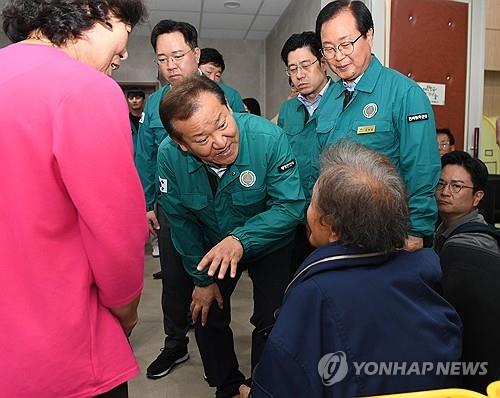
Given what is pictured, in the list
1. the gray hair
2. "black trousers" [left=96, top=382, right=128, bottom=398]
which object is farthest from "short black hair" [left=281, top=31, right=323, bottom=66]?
"black trousers" [left=96, top=382, right=128, bottom=398]

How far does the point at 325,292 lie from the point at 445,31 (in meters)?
2.51

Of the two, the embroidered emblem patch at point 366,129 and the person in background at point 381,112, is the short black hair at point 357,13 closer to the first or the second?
the person in background at point 381,112

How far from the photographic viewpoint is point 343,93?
1.84 meters

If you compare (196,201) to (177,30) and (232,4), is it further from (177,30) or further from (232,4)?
(232,4)

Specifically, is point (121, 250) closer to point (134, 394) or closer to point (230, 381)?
point (230, 381)

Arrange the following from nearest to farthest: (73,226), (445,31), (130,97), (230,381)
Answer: (73,226), (230,381), (445,31), (130,97)

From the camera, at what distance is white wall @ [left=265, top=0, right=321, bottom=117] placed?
13.9 ft

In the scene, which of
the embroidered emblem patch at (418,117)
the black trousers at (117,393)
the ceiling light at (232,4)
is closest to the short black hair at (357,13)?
the embroidered emblem patch at (418,117)

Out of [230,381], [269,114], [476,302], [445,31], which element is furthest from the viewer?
[269,114]

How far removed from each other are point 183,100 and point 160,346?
1579mm

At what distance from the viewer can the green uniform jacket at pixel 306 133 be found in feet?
6.19

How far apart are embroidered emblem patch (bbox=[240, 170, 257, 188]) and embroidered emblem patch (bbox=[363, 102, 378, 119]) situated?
0.50 metres

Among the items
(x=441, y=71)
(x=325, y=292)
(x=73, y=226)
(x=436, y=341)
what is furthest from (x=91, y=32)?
(x=441, y=71)

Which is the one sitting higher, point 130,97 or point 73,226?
point 130,97
